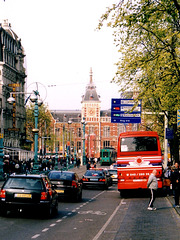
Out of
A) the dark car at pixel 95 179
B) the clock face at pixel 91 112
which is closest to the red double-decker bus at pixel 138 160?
the dark car at pixel 95 179

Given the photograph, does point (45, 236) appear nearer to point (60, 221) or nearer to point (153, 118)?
point (60, 221)

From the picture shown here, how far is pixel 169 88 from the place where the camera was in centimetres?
2431

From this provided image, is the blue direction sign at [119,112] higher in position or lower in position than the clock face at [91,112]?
lower

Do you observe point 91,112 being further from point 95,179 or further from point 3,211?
point 3,211

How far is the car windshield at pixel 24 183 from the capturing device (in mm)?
16109

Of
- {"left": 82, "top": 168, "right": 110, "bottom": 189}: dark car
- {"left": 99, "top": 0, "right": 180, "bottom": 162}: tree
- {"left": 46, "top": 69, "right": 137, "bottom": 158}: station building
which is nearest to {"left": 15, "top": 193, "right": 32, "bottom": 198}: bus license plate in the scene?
{"left": 99, "top": 0, "right": 180, "bottom": 162}: tree

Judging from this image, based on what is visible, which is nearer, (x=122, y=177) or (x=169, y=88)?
(x=169, y=88)

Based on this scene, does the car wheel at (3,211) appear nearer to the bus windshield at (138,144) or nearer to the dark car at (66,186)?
the dark car at (66,186)

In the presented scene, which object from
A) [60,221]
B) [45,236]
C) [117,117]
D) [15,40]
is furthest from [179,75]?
[15,40]

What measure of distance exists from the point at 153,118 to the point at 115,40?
84.2 ft

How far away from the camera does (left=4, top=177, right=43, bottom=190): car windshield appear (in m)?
16.1

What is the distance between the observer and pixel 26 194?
1590cm

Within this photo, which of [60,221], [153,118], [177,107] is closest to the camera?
[60,221]

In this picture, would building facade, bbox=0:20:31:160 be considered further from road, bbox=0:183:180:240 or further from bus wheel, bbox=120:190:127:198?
road, bbox=0:183:180:240
